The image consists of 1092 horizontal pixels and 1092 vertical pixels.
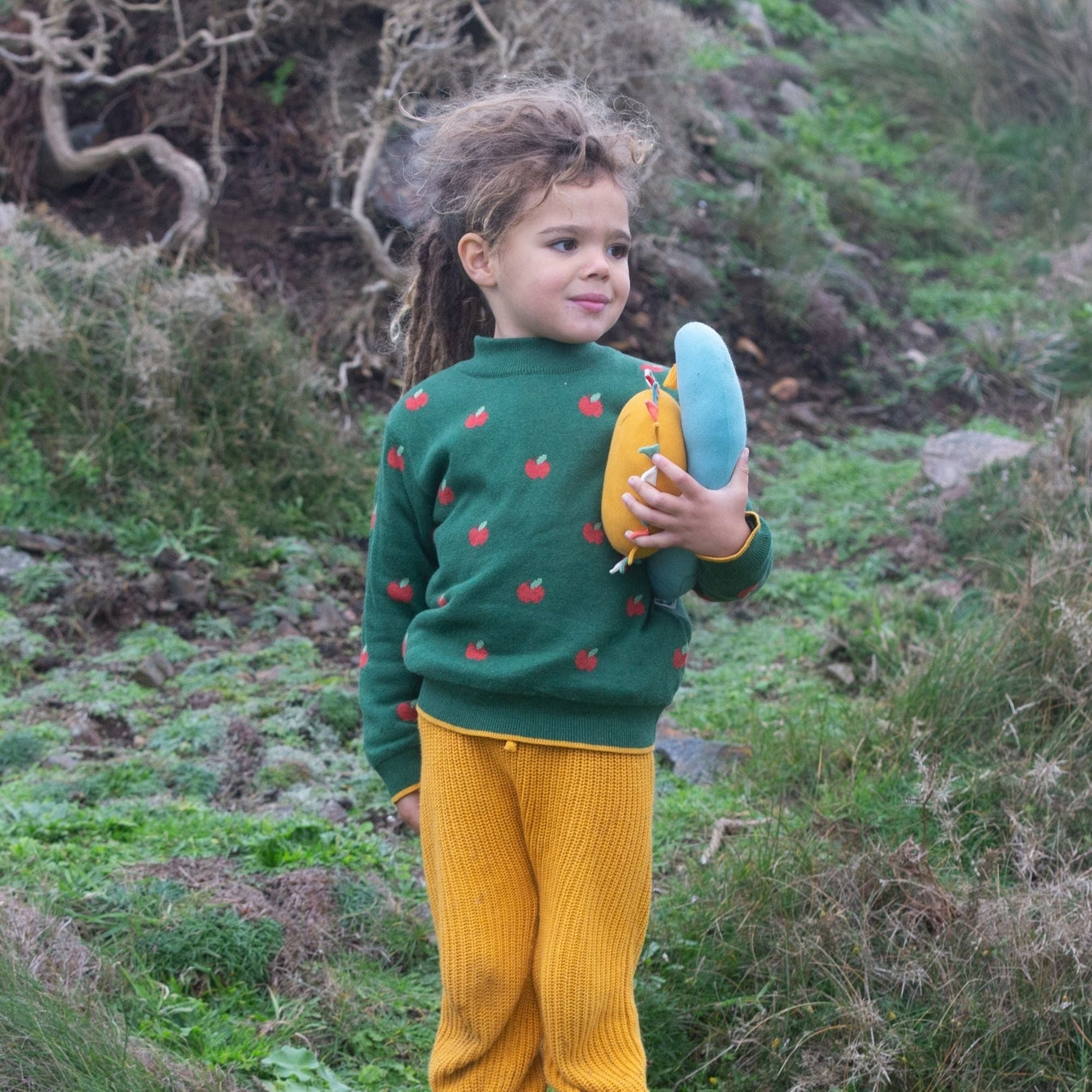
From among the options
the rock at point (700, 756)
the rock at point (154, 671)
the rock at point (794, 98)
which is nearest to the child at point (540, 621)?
the rock at point (700, 756)

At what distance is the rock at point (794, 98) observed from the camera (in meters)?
10.4

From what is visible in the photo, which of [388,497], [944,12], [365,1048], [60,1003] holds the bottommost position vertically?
[365,1048]

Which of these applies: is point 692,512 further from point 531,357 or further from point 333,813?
point 333,813

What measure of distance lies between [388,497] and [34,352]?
11.4ft

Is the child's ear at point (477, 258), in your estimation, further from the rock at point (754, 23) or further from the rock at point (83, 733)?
the rock at point (754, 23)

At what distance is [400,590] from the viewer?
2.38 meters

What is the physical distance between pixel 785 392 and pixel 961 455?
55.7 inches

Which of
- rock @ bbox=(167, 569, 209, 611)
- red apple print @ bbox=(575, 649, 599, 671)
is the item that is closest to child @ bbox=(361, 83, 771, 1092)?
red apple print @ bbox=(575, 649, 599, 671)

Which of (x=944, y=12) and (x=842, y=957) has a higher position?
(x=944, y=12)

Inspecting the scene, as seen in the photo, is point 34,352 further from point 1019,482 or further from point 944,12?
point 944,12

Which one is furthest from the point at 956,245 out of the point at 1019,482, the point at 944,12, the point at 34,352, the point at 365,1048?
the point at 365,1048

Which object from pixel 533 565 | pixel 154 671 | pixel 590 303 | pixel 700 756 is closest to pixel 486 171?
pixel 590 303

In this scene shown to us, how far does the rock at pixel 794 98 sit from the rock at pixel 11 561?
24.5 feet

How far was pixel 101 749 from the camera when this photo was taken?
399cm
